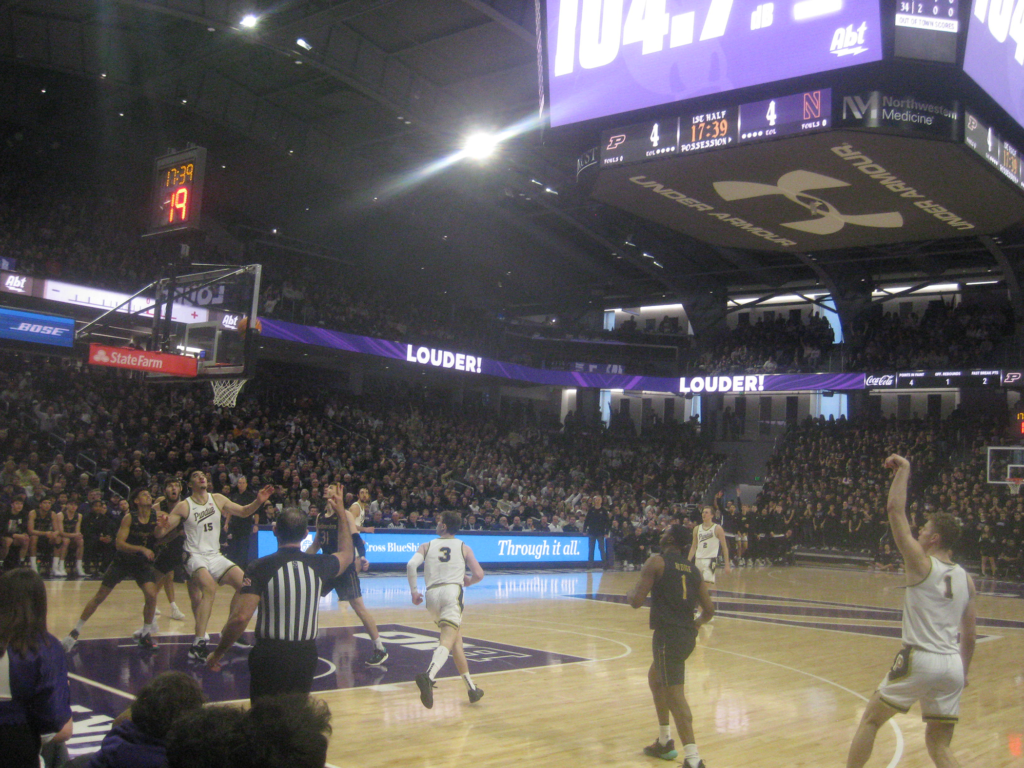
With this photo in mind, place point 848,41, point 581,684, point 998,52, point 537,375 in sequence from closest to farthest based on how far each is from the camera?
1. point 581,684
2. point 848,41
3. point 998,52
4. point 537,375

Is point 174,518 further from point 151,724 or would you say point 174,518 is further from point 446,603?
point 151,724

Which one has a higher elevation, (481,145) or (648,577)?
(481,145)

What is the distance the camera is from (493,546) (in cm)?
2103

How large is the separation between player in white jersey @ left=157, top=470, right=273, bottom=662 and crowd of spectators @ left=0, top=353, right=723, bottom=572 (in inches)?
262

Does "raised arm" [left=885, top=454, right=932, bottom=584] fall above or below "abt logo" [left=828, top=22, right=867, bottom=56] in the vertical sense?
below

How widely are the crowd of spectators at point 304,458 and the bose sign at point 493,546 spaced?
740mm

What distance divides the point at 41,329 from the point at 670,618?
13.6 m

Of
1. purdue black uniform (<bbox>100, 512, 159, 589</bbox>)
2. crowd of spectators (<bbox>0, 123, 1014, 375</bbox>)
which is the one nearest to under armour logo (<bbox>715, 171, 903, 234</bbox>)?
purdue black uniform (<bbox>100, 512, 159, 589</bbox>)

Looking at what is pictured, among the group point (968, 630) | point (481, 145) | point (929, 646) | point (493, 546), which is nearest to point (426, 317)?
point (481, 145)

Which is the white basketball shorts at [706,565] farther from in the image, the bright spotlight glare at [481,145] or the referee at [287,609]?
the bright spotlight glare at [481,145]

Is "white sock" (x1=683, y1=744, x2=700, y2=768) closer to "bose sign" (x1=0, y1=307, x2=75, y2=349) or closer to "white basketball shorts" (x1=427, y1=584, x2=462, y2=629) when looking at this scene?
"white basketball shorts" (x1=427, y1=584, x2=462, y2=629)

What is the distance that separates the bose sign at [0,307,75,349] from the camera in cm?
1534

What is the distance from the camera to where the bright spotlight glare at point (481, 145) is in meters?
23.3

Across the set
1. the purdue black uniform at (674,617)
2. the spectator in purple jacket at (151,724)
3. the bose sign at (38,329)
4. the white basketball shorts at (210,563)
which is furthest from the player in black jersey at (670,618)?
the bose sign at (38,329)
